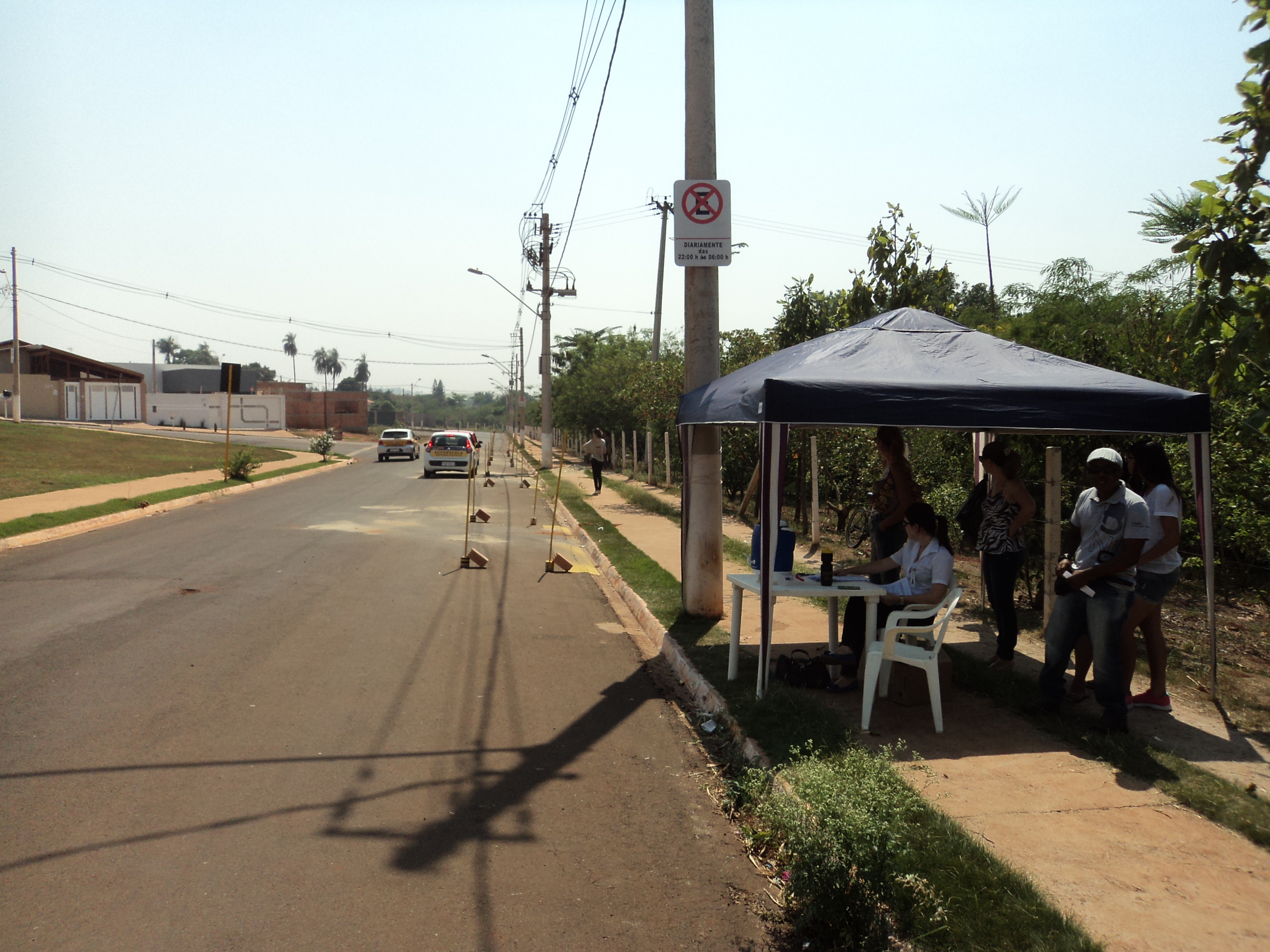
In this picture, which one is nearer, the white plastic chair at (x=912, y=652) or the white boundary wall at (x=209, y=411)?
the white plastic chair at (x=912, y=652)

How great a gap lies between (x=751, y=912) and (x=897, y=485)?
4216 mm

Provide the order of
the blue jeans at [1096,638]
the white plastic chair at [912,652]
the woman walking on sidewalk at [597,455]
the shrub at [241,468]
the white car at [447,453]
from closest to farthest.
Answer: the blue jeans at [1096,638]
the white plastic chair at [912,652]
the woman walking on sidewalk at [597,455]
the shrub at [241,468]
the white car at [447,453]

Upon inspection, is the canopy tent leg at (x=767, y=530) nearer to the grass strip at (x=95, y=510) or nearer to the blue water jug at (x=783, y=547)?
the blue water jug at (x=783, y=547)

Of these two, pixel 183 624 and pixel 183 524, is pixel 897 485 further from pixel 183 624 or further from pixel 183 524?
pixel 183 524

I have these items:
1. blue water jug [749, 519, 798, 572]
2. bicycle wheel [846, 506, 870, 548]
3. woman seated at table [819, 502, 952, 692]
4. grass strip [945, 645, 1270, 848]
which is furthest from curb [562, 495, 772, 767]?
bicycle wheel [846, 506, 870, 548]

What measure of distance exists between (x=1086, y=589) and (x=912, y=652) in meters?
1.17

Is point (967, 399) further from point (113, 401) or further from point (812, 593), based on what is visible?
point (113, 401)

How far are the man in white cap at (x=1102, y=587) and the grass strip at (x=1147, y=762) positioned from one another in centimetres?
17

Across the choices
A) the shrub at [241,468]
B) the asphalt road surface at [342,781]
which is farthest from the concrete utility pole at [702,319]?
the shrub at [241,468]

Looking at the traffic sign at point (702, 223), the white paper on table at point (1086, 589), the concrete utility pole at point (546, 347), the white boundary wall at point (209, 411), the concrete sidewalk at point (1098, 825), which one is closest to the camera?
the concrete sidewalk at point (1098, 825)

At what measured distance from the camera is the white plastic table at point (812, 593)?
6.40 meters

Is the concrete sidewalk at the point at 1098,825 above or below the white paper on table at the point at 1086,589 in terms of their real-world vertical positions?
below

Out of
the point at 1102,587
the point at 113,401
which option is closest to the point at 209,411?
the point at 113,401

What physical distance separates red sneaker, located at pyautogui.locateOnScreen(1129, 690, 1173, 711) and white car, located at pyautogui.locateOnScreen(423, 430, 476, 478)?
1072 inches
